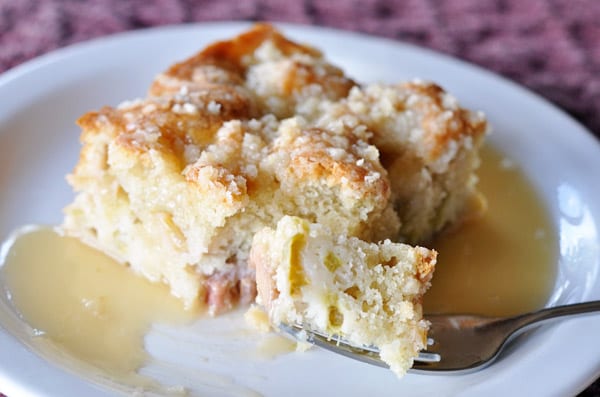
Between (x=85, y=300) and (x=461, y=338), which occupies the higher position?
(x=461, y=338)

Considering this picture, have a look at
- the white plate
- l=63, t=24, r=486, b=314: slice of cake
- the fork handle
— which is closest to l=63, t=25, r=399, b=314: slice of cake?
l=63, t=24, r=486, b=314: slice of cake

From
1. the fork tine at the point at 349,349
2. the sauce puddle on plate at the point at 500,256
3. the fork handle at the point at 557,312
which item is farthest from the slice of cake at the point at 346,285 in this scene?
the sauce puddle on plate at the point at 500,256

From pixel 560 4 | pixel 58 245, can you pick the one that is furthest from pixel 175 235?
pixel 560 4

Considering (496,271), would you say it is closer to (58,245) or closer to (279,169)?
(279,169)

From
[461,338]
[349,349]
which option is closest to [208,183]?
[349,349]

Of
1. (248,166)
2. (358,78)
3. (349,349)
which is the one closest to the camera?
(349,349)

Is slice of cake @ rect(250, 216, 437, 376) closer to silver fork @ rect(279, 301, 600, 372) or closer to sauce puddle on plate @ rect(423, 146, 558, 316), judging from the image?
silver fork @ rect(279, 301, 600, 372)

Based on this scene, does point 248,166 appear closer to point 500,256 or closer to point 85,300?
point 85,300

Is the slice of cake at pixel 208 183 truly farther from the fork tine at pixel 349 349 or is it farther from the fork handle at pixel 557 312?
the fork handle at pixel 557 312
